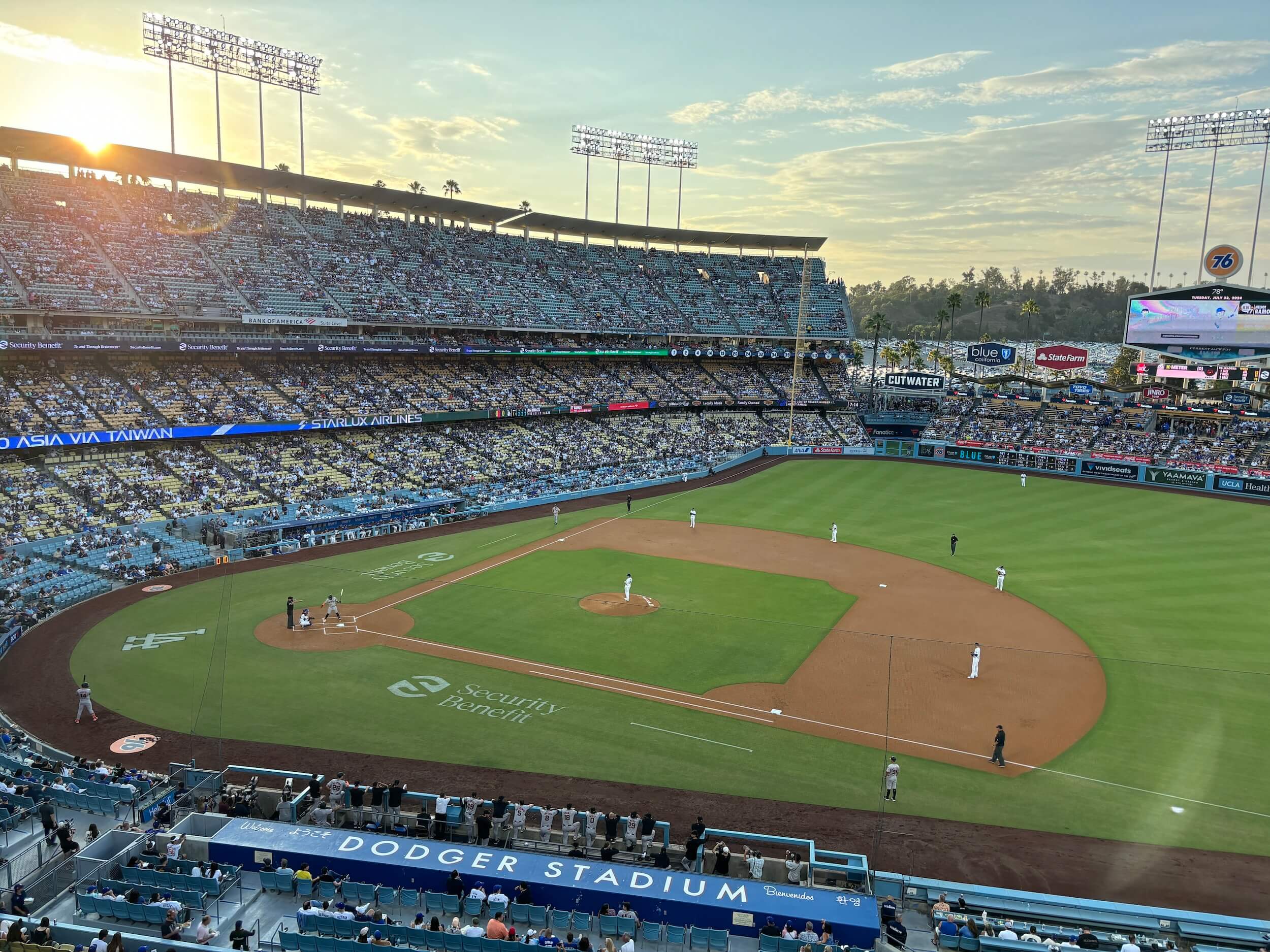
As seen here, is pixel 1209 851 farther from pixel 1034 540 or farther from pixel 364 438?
pixel 364 438

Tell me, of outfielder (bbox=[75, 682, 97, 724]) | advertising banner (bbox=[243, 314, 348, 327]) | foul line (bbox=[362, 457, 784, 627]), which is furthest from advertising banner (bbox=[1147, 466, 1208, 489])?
outfielder (bbox=[75, 682, 97, 724])

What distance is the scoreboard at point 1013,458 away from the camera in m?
64.8

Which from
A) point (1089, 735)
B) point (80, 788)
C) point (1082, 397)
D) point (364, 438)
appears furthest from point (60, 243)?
point (1082, 397)

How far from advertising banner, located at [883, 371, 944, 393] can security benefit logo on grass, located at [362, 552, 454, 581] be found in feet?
189

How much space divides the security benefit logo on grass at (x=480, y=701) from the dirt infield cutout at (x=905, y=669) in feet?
5.53

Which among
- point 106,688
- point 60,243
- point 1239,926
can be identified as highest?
point 60,243

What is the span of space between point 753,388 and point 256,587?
57429 mm

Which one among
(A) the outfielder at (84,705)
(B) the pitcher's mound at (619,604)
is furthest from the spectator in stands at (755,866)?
(A) the outfielder at (84,705)

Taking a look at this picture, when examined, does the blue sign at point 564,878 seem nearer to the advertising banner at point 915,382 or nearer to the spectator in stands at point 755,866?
the spectator in stands at point 755,866

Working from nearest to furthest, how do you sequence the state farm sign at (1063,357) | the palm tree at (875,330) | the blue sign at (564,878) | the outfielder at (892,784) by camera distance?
1. the blue sign at (564,878)
2. the outfielder at (892,784)
3. the state farm sign at (1063,357)
4. the palm tree at (875,330)

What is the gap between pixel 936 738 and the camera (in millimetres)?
21422

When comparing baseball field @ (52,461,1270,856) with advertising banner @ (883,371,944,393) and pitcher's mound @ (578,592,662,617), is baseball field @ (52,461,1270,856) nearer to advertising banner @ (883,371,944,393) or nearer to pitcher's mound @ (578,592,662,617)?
pitcher's mound @ (578,592,662,617)

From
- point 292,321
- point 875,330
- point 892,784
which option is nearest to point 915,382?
point 875,330

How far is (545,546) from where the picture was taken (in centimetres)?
4138
